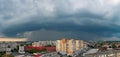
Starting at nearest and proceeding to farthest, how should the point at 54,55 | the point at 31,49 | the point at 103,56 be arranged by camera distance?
the point at 103,56, the point at 54,55, the point at 31,49

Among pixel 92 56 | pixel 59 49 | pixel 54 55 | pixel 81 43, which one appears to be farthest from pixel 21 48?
pixel 92 56

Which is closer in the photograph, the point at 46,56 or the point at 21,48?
the point at 46,56

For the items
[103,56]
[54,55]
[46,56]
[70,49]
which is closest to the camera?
[103,56]

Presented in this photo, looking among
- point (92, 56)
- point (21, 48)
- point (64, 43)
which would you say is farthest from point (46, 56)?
point (21, 48)

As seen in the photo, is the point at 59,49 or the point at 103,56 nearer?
the point at 103,56

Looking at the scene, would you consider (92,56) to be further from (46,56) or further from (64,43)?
(64,43)

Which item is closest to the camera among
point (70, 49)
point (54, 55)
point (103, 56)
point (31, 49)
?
point (103, 56)

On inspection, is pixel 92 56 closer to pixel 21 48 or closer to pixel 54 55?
pixel 54 55

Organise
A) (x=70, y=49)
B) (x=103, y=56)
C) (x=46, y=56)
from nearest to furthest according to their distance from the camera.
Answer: (x=103, y=56)
(x=46, y=56)
(x=70, y=49)

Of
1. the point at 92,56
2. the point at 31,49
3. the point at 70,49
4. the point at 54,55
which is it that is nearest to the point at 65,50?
the point at 70,49
